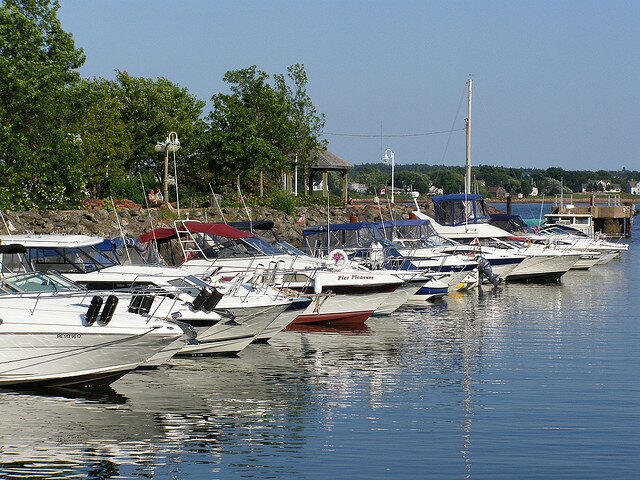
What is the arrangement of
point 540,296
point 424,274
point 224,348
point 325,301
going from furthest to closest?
point 540,296 → point 424,274 → point 325,301 → point 224,348

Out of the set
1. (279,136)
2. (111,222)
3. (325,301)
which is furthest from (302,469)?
(279,136)

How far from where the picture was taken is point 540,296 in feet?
144

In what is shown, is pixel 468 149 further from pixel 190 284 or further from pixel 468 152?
pixel 190 284

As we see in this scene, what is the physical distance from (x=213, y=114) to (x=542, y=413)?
1983 inches

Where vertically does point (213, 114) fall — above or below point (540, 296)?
above

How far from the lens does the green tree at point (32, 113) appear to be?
46.8 m

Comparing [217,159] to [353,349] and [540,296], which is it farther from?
[353,349]

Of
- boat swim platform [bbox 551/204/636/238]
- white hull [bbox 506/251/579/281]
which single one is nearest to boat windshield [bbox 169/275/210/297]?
white hull [bbox 506/251/579/281]

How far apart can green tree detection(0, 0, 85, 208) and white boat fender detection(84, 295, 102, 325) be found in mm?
27333

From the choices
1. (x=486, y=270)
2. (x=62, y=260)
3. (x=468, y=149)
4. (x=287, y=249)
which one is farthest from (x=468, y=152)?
(x=62, y=260)

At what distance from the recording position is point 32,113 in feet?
157

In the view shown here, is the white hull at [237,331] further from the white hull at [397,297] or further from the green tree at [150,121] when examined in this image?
the green tree at [150,121]

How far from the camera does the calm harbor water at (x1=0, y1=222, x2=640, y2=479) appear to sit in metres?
16.5

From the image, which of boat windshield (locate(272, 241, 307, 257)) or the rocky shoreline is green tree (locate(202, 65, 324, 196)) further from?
boat windshield (locate(272, 241, 307, 257))
